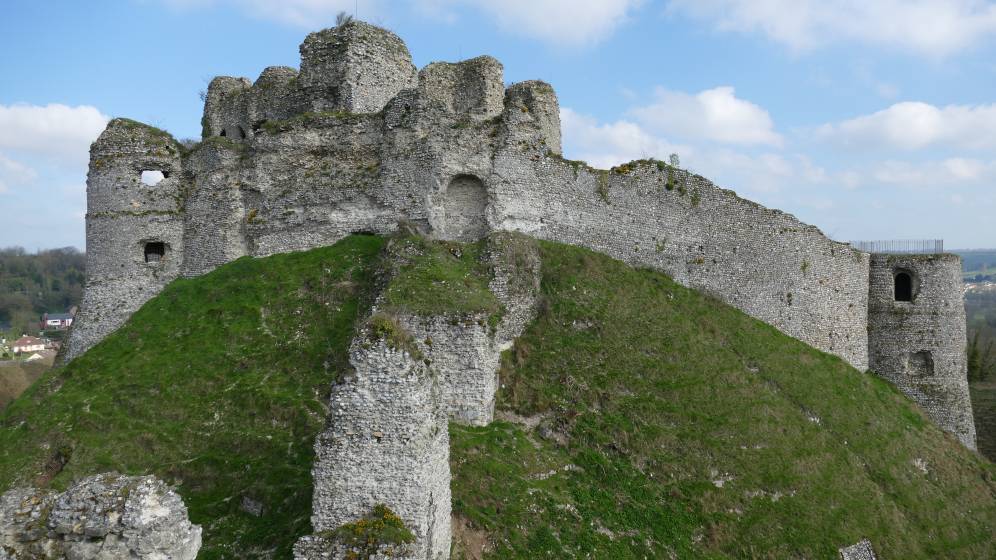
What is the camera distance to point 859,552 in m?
19.0

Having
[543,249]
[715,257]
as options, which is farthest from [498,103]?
[715,257]

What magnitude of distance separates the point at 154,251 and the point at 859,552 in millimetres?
27820

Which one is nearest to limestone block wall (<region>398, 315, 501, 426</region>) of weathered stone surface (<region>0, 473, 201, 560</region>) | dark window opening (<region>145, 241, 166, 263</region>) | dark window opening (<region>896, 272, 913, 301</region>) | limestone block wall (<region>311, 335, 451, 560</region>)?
limestone block wall (<region>311, 335, 451, 560</region>)

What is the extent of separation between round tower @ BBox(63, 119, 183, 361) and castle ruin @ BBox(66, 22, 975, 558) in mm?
57

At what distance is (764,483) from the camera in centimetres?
1956

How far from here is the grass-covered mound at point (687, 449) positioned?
56.0 ft

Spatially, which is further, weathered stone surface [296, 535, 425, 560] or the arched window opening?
→ the arched window opening

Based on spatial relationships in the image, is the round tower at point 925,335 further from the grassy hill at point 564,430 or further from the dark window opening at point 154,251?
the dark window opening at point 154,251

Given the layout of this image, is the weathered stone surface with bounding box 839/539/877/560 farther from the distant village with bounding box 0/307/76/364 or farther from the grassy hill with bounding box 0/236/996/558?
the distant village with bounding box 0/307/76/364

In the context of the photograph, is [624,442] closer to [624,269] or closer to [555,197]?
[624,269]

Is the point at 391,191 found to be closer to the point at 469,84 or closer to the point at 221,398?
the point at 469,84

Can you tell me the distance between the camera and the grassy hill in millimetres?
16906

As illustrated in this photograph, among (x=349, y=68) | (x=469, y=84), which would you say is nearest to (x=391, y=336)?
(x=349, y=68)

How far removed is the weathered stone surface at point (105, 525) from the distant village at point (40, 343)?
48.4 metres
